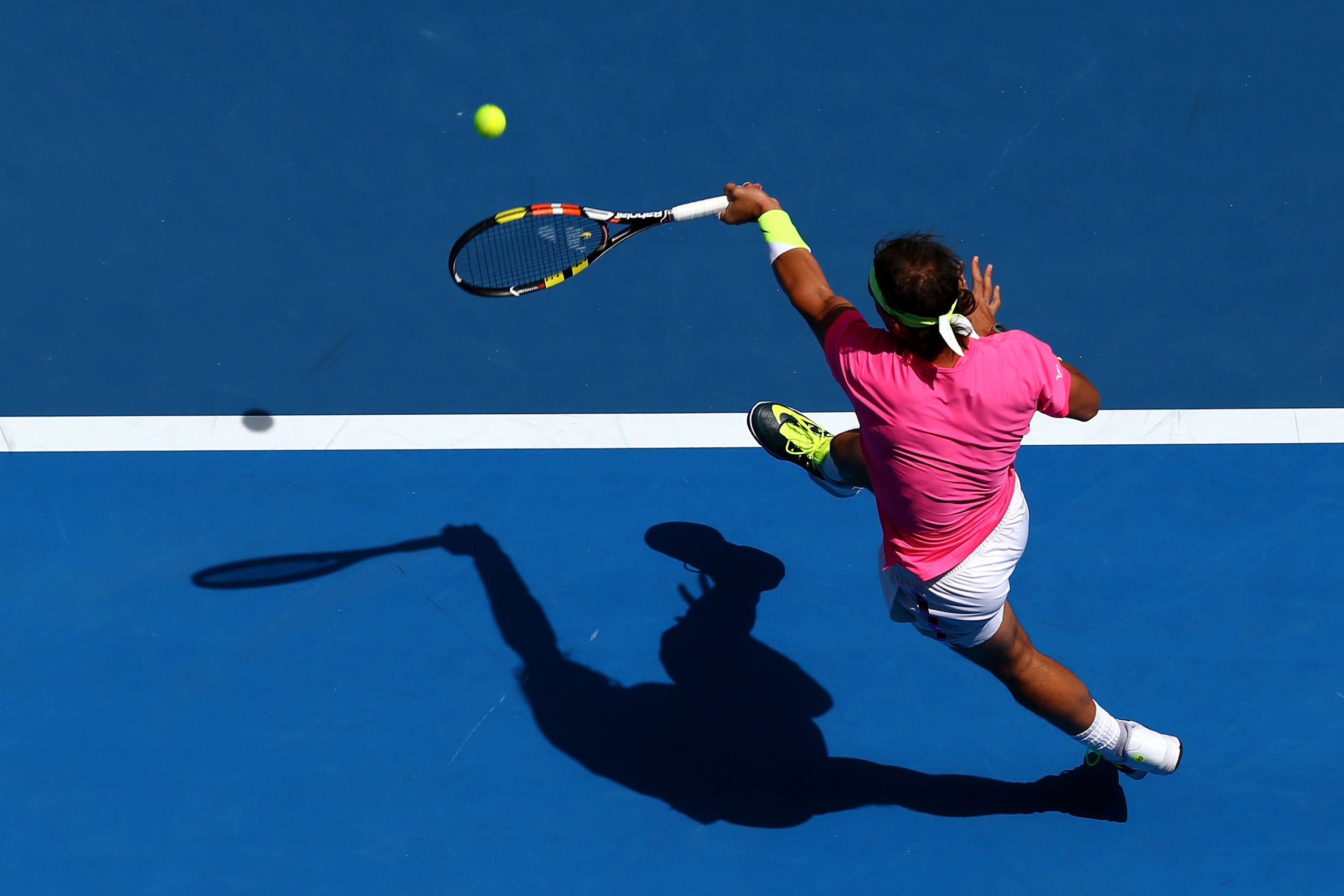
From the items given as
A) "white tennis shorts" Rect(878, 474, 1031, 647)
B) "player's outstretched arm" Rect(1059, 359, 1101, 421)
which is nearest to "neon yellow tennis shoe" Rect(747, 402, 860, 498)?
"white tennis shorts" Rect(878, 474, 1031, 647)

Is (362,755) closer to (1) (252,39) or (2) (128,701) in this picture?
(2) (128,701)

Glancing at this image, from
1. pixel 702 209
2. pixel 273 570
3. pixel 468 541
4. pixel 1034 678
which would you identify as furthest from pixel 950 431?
pixel 273 570

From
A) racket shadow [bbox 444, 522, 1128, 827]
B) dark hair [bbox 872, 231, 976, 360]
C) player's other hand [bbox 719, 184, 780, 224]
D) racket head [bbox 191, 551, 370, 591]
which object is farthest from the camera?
racket head [bbox 191, 551, 370, 591]

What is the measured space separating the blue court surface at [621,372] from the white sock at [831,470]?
1.76 feet

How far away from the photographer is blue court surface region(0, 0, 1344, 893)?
3844 mm

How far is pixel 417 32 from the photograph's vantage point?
15.3 ft

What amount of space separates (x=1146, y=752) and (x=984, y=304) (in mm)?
1447

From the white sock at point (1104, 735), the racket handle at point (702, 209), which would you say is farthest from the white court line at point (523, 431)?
the white sock at point (1104, 735)

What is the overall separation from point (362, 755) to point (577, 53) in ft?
9.42

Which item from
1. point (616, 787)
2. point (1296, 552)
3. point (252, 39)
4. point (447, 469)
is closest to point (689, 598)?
point (616, 787)

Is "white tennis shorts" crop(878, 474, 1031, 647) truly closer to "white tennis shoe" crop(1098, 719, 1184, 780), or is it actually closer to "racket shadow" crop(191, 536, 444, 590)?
"white tennis shoe" crop(1098, 719, 1184, 780)

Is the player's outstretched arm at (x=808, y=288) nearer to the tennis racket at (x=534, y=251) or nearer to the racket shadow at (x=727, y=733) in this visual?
the tennis racket at (x=534, y=251)

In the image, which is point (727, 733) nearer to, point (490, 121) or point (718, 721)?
point (718, 721)

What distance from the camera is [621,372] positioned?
15.6ft
